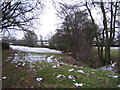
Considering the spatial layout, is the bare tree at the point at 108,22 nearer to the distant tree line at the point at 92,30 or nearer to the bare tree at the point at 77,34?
the distant tree line at the point at 92,30

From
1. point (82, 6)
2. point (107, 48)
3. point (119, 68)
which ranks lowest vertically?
point (119, 68)

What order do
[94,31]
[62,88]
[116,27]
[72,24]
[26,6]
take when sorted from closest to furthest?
[62,88], [26,6], [116,27], [94,31], [72,24]

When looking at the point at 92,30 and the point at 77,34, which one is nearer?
the point at 92,30

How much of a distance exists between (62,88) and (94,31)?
8.95 m

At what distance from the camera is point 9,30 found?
30.7 ft

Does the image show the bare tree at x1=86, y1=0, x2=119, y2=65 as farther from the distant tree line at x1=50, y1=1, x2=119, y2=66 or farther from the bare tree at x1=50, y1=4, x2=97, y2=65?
the bare tree at x1=50, y1=4, x2=97, y2=65

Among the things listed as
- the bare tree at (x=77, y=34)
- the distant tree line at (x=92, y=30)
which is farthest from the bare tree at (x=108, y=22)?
the bare tree at (x=77, y=34)

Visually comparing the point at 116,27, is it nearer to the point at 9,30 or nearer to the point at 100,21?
the point at 100,21

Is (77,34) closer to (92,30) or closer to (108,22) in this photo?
(92,30)

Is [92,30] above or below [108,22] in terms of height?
below

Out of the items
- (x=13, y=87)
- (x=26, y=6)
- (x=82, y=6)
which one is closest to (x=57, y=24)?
(x=82, y=6)

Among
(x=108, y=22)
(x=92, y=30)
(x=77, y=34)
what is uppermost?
(x=108, y=22)

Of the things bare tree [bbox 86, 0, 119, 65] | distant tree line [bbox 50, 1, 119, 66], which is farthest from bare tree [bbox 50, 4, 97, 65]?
bare tree [bbox 86, 0, 119, 65]

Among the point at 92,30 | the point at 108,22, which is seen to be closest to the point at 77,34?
the point at 92,30
